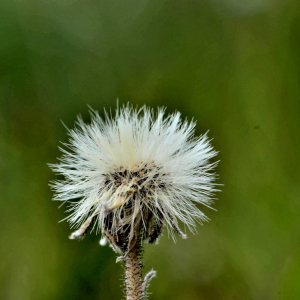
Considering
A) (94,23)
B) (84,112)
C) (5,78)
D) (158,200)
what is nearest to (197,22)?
(94,23)

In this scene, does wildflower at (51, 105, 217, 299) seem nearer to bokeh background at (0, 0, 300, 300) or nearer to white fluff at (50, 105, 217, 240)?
white fluff at (50, 105, 217, 240)

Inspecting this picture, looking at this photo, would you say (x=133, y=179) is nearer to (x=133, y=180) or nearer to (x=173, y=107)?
(x=133, y=180)

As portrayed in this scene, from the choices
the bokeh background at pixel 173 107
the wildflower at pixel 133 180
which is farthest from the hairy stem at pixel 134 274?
the bokeh background at pixel 173 107

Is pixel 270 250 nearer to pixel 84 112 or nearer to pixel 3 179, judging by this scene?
pixel 84 112

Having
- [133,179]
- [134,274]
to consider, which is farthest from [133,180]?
[134,274]

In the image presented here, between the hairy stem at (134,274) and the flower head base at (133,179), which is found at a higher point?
the flower head base at (133,179)

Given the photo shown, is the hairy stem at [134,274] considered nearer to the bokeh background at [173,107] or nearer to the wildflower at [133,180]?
the wildflower at [133,180]

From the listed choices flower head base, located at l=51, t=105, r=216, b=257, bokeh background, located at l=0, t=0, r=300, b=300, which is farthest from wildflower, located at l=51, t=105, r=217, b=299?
bokeh background, located at l=0, t=0, r=300, b=300
